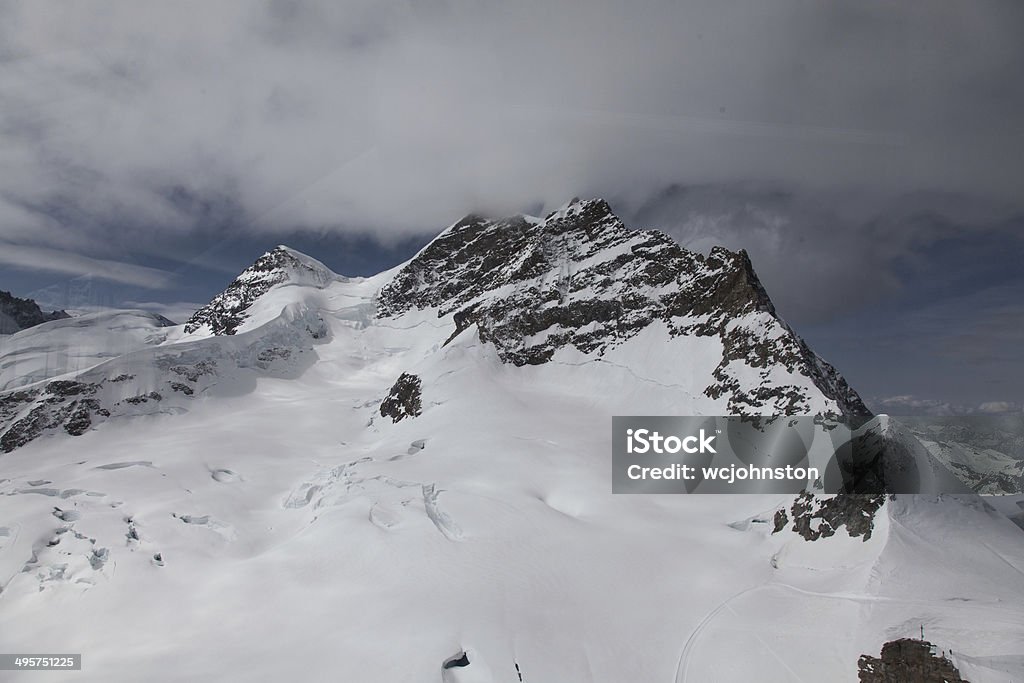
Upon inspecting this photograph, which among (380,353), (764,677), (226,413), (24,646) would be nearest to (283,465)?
(24,646)

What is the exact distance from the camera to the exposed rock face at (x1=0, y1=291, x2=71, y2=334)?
8700 centimetres

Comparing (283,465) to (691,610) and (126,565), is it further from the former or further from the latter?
(691,610)

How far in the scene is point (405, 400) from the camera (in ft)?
154

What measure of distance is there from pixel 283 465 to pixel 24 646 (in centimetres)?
2008

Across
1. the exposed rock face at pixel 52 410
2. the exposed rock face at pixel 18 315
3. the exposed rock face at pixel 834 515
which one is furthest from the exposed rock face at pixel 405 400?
the exposed rock face at pixel 18 315

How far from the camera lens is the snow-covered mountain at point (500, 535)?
15.4 m

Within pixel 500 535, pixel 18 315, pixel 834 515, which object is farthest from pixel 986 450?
pixel 18 315

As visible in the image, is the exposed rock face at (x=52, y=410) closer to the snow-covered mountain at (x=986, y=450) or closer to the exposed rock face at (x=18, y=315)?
the exposed rock face at (x=18, y=315)

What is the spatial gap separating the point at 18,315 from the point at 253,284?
43677 millimetres

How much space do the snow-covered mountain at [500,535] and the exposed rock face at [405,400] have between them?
419 millimetres

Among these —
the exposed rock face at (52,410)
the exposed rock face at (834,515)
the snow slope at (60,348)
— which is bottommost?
the exposed rock face at (834,515)

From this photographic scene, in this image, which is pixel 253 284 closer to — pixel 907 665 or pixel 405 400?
pixel 405 400

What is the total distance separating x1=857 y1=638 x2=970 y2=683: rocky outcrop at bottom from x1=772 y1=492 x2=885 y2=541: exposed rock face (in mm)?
5362

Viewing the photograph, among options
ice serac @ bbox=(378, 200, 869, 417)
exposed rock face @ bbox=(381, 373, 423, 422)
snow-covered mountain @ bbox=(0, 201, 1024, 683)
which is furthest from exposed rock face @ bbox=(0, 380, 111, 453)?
ice serac @ bbox=(378, 200, 869, 417)
